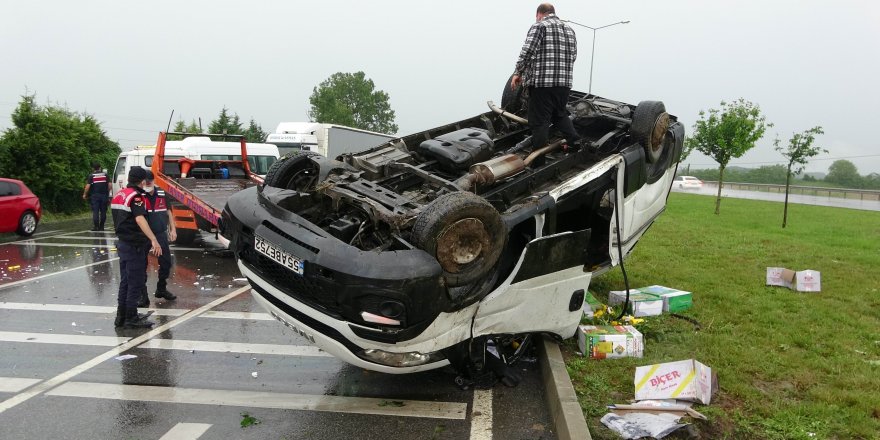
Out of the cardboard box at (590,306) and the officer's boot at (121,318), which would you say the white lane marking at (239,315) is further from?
the cardboard box at (590,306)

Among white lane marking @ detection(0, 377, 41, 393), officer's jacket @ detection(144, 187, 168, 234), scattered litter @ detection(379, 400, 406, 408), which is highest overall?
officer's jacket @ detection(144, 187, 168, 234)

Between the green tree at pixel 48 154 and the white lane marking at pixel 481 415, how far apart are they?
1665 cm

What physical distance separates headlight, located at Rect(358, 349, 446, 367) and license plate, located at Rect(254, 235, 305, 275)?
25.8 inches

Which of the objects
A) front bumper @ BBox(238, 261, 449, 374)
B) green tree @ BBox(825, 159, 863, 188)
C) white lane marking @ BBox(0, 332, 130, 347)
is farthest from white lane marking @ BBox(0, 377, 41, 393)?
green tree @ BBox(825, 159, 863, 188)

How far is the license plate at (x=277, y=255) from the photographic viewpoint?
3.46 metres

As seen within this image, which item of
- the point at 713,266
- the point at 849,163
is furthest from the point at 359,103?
the point at 713,266

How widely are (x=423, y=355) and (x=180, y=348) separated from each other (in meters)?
2.77

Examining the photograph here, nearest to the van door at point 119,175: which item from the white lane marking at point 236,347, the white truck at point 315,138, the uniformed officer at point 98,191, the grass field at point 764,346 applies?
the uniformed officer at point 98,191

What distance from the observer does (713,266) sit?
858 cm

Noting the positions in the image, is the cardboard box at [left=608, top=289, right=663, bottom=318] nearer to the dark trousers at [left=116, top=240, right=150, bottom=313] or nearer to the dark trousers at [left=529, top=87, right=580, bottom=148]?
the dark trousers at [left=529, top=87, right=580, bottom=148]

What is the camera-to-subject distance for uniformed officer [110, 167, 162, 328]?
5.87m

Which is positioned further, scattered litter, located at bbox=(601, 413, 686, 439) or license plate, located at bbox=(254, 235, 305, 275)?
license plate, located at bbox=(254, 235, 305, 275)

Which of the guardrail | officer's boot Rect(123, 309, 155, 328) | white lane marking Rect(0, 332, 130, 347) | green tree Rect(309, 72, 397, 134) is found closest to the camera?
white lane marking Rect(0, 332, 130, 347)

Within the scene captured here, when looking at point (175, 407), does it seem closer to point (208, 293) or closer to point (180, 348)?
point (180, 348)
